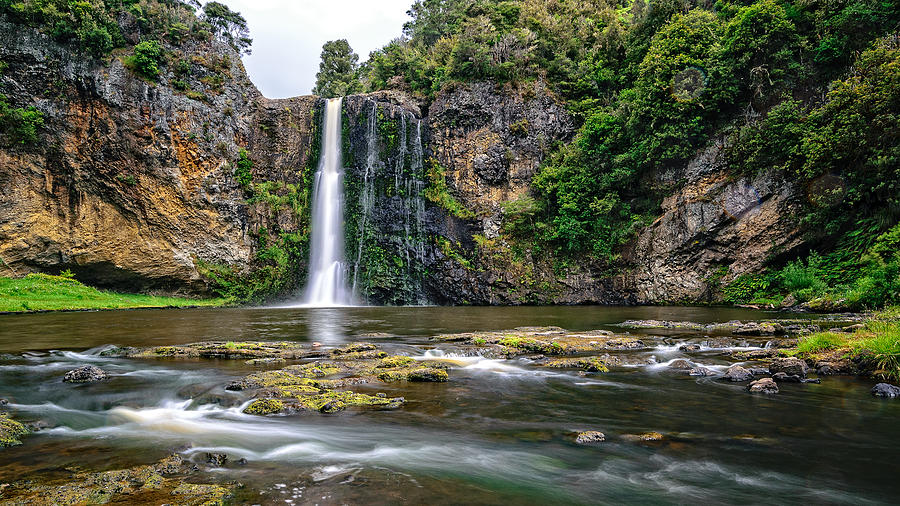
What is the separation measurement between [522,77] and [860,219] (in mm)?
23416

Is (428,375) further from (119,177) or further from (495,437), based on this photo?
(119,177)

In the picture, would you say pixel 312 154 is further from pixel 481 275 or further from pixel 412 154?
pixel 481 275

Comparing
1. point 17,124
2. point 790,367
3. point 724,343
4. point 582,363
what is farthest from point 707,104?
point 17,124

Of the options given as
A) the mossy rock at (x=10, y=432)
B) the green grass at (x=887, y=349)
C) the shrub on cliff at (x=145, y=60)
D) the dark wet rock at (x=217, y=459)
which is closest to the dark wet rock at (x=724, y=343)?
the green grass at (x=887, y=349)

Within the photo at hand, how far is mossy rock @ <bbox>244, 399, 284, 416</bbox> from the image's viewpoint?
5.58 m

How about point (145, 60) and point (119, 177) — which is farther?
point (145, 60)

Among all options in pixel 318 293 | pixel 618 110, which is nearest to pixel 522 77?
pixel 618 110

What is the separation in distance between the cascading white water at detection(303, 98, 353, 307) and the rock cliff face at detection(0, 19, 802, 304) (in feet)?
2.42

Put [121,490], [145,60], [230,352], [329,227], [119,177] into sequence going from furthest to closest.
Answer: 1. [329,227]
2. [145,60]
3. [119,177]
4. [230,352]
5. [121,490]

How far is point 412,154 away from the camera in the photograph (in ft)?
113

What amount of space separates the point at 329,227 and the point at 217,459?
98.0 ft

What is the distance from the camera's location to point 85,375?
24.0 ft

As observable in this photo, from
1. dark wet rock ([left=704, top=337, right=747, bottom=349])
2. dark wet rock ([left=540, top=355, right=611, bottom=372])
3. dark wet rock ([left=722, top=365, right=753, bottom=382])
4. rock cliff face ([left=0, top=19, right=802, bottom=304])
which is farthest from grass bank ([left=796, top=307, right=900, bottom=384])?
rock cliff face ([left=0, top=19, right=802, bottom=304])

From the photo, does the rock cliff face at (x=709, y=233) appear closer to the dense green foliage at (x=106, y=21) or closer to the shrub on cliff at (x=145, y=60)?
the shrub on cliff at (x=145, y=60)
